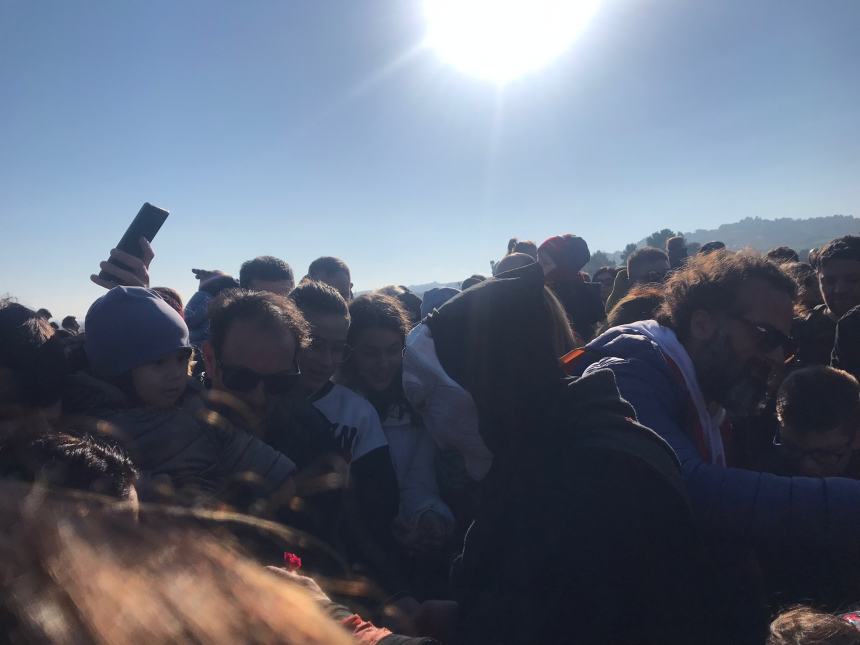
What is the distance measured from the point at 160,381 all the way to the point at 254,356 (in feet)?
1.20

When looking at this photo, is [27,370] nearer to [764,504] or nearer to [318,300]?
[318,300]

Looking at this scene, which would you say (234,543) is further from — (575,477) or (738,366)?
(738,366)

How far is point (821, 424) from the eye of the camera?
2.42m

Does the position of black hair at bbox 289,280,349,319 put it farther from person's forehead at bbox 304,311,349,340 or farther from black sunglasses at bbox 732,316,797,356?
black sunglasses at bbox 732,316,797,356

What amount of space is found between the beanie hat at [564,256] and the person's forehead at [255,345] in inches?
125

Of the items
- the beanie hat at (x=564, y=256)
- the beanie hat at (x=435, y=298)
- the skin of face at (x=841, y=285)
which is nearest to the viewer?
the skin of face at (x=841, y=285)

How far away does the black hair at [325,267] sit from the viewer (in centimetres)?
465

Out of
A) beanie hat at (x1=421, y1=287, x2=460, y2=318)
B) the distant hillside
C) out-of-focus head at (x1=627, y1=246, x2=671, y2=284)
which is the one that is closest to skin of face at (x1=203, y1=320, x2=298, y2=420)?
beanie hat at (x1=421, y1=287, x2=460, y2=318)

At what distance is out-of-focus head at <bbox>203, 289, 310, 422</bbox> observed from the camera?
2.09 meters

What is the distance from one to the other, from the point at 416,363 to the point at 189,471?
889 millimetres

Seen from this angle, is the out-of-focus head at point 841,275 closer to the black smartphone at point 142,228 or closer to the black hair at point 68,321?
the black smartphone at point 142,228

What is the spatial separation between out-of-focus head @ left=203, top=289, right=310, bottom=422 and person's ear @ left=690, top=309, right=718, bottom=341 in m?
1.69

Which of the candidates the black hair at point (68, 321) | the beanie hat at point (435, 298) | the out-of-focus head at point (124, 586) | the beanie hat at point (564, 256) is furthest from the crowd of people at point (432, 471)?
the black hair at point (68, 321)

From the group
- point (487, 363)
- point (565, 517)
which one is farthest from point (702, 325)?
point (565, 517)
